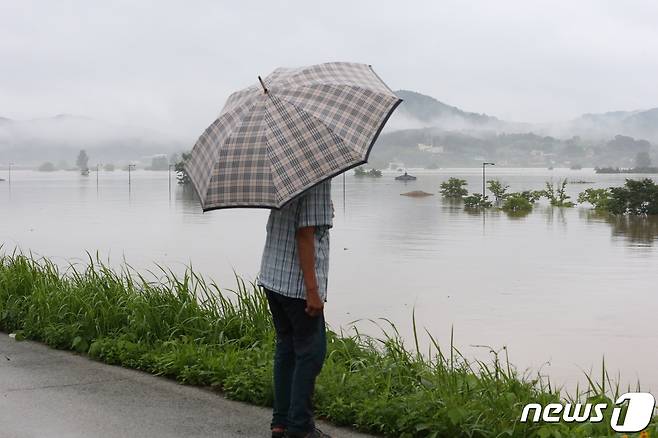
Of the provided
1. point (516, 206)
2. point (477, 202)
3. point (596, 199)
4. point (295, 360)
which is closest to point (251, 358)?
point (295, 360)

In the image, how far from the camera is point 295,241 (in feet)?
11.9

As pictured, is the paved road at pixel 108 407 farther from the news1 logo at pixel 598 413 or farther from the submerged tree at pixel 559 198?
the submerged tree at pixel 559 198

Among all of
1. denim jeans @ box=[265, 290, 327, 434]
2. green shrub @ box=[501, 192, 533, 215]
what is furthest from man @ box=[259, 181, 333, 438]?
green shrub @ box=[501, 192, 533, 215]

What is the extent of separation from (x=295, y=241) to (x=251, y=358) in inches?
62.9

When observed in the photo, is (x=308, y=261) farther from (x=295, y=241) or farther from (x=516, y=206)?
(x=516, y=206)

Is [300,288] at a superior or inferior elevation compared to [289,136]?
inferior

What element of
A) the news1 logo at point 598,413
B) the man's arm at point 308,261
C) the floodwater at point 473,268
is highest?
the man's arm at point 308,261

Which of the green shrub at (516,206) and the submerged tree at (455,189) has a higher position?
the submerged tree at (455,189)

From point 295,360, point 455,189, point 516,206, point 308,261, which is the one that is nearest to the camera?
point 308,261

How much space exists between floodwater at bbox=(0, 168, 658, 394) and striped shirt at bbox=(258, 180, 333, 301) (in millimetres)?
3678

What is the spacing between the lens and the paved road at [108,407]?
4121 millimetres

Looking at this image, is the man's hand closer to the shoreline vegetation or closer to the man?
the man

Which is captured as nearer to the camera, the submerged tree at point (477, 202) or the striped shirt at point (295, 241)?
the striped shirt at point (295, 241)

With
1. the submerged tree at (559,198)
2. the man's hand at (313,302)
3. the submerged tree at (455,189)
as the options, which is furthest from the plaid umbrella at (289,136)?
the submerged tree at (455,189)
